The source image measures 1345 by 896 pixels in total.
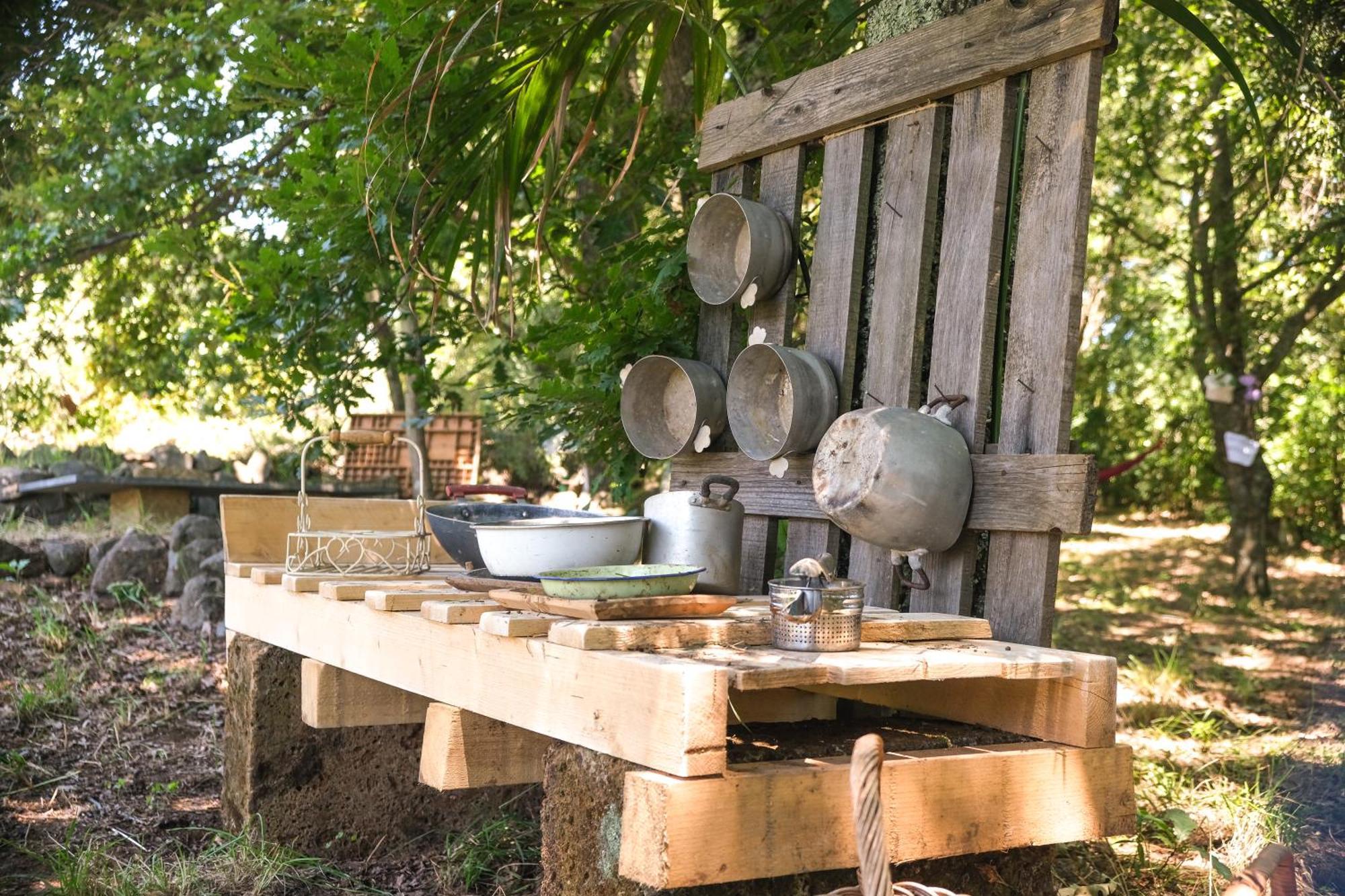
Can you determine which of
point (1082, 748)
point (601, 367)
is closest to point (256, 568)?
point (601, 367)

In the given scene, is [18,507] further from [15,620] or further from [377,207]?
[377,207]

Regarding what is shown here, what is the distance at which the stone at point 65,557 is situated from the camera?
270 inches

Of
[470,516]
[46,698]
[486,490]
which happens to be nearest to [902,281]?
[470,516]

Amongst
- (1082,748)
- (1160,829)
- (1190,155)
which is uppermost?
(1190,155)

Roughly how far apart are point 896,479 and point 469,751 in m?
0.93

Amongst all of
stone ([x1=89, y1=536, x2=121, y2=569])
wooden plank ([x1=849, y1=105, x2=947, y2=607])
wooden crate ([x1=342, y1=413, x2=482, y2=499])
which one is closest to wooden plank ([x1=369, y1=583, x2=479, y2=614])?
wooden plank ([x1=849, y1=105, x2=947, y2=607])

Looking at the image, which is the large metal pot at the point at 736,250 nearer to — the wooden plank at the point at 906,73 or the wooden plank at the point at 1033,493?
the wooden plank at the point at 906,73

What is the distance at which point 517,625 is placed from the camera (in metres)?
1.91

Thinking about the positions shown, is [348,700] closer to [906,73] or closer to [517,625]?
[517,625]

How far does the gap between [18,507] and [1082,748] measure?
838 centimetres

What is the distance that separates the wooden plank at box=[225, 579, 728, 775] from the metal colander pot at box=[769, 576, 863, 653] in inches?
8.8

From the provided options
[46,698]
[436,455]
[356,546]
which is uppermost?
[356,546]

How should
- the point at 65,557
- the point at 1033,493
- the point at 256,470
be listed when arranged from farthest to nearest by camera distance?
the point at 256,470 → the point at 65,557 → the point at 1033,493

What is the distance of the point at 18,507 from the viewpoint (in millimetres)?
8539
